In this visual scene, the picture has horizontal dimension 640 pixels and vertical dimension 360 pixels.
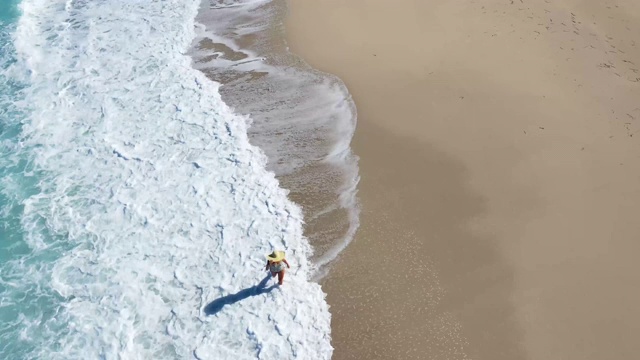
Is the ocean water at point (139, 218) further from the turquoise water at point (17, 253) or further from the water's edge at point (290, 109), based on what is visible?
the water's edge at point (290, 109)

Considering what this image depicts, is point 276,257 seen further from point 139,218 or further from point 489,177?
point 489,177

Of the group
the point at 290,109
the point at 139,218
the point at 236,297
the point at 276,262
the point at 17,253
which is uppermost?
the point at 290,109

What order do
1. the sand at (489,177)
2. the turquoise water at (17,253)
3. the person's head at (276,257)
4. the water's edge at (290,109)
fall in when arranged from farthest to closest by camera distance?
1. the water's edge at (290,109)
2. the turquoise water at (17,253)
3. the person's head at (276,257)
4. the sand at (489,177)

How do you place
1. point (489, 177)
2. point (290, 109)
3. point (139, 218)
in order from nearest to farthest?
point (489, 177), point (139, 218), point (290, 109)

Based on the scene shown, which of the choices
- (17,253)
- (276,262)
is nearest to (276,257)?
(276,262)

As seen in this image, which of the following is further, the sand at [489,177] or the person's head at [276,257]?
the person's head at [276,257]

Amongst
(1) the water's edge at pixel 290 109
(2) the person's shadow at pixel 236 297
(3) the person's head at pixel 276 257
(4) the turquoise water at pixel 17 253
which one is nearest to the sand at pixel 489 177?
(1) the water's edge at pixel 290 109

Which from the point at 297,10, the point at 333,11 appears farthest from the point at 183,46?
the point at 333,11
